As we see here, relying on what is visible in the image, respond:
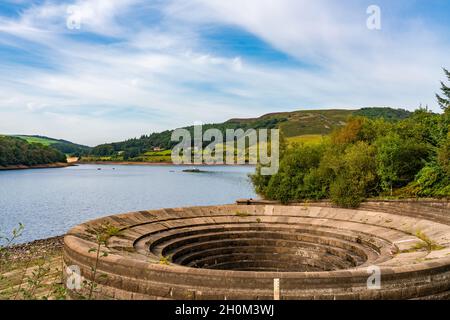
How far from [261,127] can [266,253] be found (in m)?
99.2

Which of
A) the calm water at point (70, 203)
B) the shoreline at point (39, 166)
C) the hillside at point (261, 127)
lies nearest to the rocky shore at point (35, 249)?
the calm water at point (70, 203)

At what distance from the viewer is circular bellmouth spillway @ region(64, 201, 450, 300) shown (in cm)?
→ 827

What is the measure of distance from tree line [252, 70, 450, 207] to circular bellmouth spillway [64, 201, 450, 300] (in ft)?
7.86

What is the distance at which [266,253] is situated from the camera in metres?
15.5

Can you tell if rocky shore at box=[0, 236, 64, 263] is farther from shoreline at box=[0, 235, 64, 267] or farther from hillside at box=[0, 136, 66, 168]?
hillside at box=[0, 136, 66, 168]

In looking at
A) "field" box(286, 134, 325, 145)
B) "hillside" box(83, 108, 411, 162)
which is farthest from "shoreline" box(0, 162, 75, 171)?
"field" box(286, 134, 325, 145)

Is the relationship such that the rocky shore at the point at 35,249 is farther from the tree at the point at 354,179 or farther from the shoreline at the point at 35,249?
the tree at the point at 354,179

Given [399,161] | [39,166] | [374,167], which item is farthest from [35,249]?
[39,166]

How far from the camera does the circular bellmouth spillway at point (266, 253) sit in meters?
8.27

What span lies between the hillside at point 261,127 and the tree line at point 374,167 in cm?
7847

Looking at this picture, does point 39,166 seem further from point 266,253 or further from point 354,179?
point 266,253
